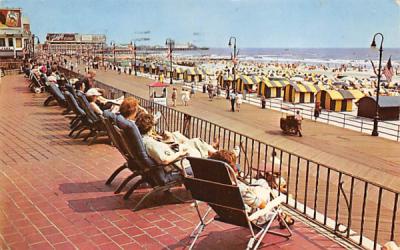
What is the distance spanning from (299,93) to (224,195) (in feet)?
101

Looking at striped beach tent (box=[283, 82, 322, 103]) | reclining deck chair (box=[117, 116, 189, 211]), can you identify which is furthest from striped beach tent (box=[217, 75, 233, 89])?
reclining deck chair (box=[117, 116, 189, 211])

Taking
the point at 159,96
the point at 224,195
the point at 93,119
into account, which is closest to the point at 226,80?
the point at 159,96

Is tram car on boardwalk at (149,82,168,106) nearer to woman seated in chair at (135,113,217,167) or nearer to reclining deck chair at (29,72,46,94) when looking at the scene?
reclining deck chair at (29,72,46,94)

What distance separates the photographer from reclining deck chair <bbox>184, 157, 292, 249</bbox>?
3.77 m

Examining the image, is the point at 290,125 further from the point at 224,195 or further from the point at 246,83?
the point at 246,83

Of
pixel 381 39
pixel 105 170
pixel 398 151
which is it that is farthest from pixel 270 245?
pixel 381 39

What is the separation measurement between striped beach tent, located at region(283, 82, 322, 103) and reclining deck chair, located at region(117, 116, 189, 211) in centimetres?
2938

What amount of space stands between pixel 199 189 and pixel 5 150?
541 cm

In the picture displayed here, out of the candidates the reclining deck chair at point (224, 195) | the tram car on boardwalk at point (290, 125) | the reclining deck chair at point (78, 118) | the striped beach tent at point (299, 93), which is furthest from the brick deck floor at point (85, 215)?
the striped beach tent at point (299, 93)

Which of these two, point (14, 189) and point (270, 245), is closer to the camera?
point (270, 245)

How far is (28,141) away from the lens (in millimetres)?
8914

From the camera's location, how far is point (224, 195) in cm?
384

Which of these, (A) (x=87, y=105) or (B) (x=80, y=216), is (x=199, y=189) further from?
(A) (x=87, y=105)

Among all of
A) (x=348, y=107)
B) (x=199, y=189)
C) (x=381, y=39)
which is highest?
(x=381, y=39)
